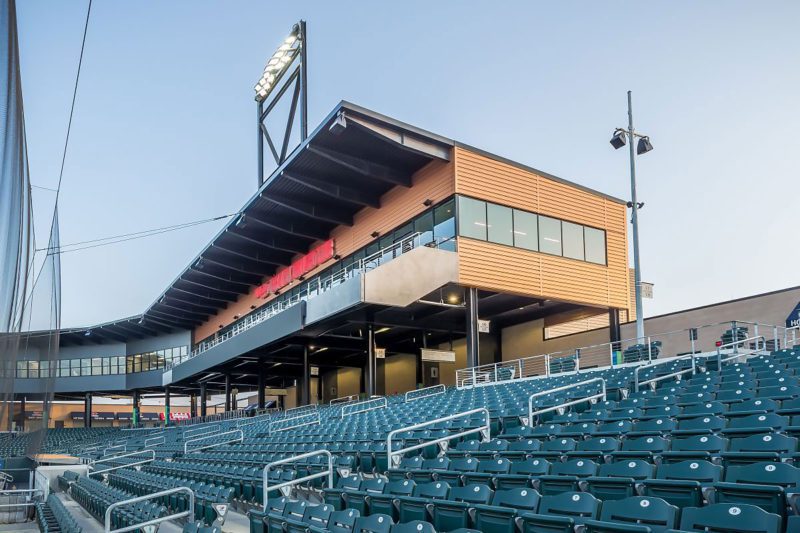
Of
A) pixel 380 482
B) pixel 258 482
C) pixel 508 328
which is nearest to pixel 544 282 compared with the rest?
pixel 508 328

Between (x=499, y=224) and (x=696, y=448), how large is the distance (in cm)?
1751

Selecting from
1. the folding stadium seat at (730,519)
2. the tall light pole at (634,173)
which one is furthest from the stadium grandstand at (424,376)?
the tall light pole at (634,173)

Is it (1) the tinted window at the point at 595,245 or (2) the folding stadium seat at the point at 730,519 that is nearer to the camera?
(2) the folding stadium seat at the point at 730,519

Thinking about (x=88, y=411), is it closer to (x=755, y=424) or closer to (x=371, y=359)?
(x=371, y=359)

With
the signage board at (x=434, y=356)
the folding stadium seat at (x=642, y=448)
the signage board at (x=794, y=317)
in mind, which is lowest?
the folding stadium seat at (x=642, y=448)

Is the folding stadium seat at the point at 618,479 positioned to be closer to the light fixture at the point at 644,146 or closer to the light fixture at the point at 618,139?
the light fixture at the point at 618,139

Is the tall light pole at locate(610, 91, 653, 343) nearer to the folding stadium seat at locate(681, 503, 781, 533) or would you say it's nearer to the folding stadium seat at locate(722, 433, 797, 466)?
the folding stadium seat at locate(722, 433, 797, 466)

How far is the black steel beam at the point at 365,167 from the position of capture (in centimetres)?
2255

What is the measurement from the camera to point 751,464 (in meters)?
5.34

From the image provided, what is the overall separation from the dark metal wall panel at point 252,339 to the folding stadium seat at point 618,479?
20.6 metres

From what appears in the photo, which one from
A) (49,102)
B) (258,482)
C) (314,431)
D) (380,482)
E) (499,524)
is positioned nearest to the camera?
(49,102)

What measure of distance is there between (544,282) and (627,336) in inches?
162

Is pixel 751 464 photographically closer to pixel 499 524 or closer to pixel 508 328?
pixel 499 524

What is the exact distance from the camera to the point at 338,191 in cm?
2555
